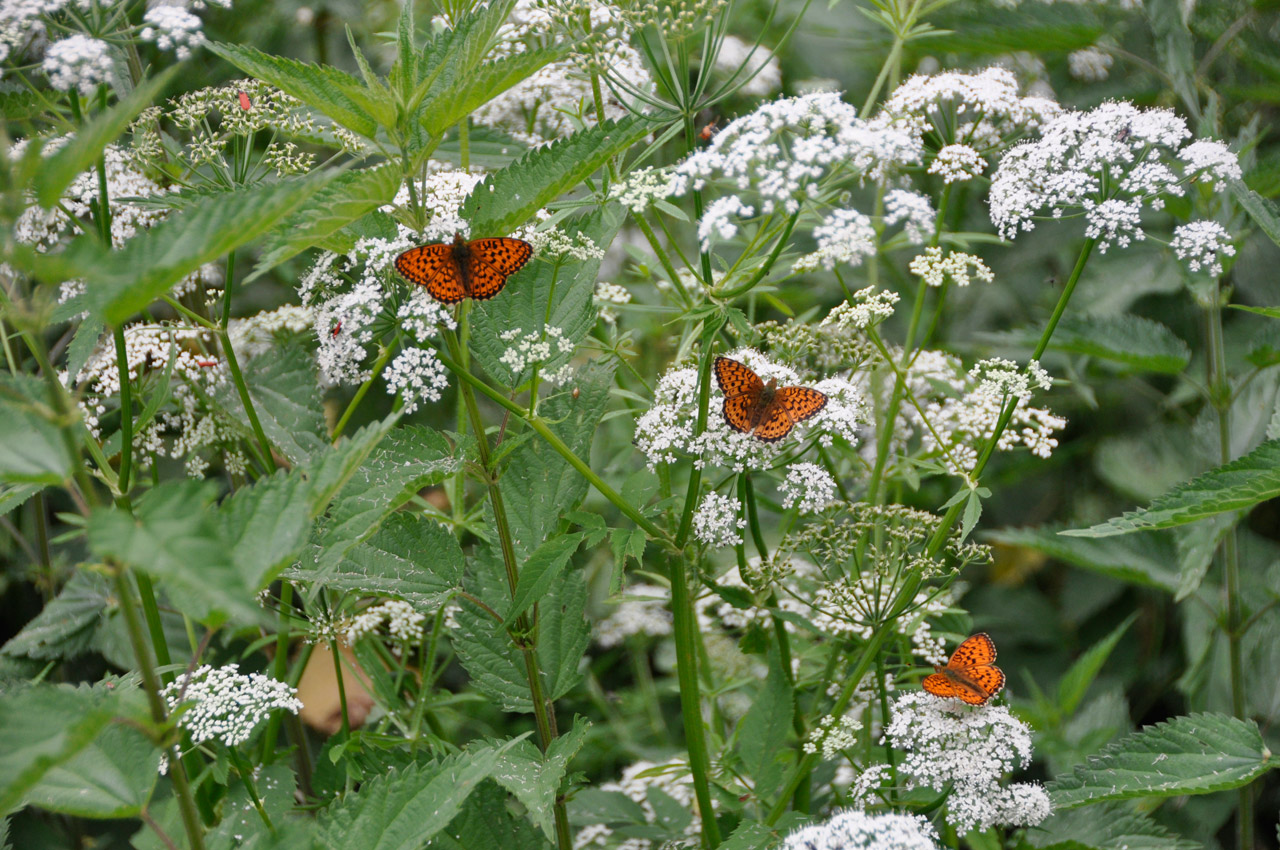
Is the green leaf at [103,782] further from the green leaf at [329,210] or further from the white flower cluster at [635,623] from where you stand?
the white flower cluster at [635,623]

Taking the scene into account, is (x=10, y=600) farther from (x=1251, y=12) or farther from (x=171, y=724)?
(x=1251, y=12)

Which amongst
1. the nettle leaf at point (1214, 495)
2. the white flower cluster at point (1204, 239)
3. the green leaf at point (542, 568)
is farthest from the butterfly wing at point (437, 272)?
the white flower cluster at point (1204, 239)

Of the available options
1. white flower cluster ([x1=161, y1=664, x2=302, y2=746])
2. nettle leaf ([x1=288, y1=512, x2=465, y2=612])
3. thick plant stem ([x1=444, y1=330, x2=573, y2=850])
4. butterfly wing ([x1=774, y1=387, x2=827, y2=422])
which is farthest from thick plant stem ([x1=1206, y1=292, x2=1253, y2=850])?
white flower cluster ([x1=161, y1=664, x2=302, y2=746])

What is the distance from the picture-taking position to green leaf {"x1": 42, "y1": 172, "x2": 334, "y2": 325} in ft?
3.47

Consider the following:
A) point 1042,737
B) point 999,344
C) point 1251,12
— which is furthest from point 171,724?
point 1251,12

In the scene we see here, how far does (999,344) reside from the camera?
12.5 ft

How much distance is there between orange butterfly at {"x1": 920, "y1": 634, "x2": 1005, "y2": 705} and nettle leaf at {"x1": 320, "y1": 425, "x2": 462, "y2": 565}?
116cm

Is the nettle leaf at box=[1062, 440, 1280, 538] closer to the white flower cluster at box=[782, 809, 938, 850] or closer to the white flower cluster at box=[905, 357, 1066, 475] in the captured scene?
the white flower cluster at box=[905, 357, 1066, 475]

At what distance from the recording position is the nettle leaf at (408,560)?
1859 mm

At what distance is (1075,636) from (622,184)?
3.02m

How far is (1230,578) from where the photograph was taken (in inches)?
112

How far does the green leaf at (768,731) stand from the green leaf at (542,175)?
1.17 meters

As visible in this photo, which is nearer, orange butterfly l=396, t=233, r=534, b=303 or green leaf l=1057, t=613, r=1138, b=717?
orange butterfly l=396, t=233, r=534, b=303

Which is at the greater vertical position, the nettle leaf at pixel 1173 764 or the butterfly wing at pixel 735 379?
the butterfly wing at pixel 735 379
